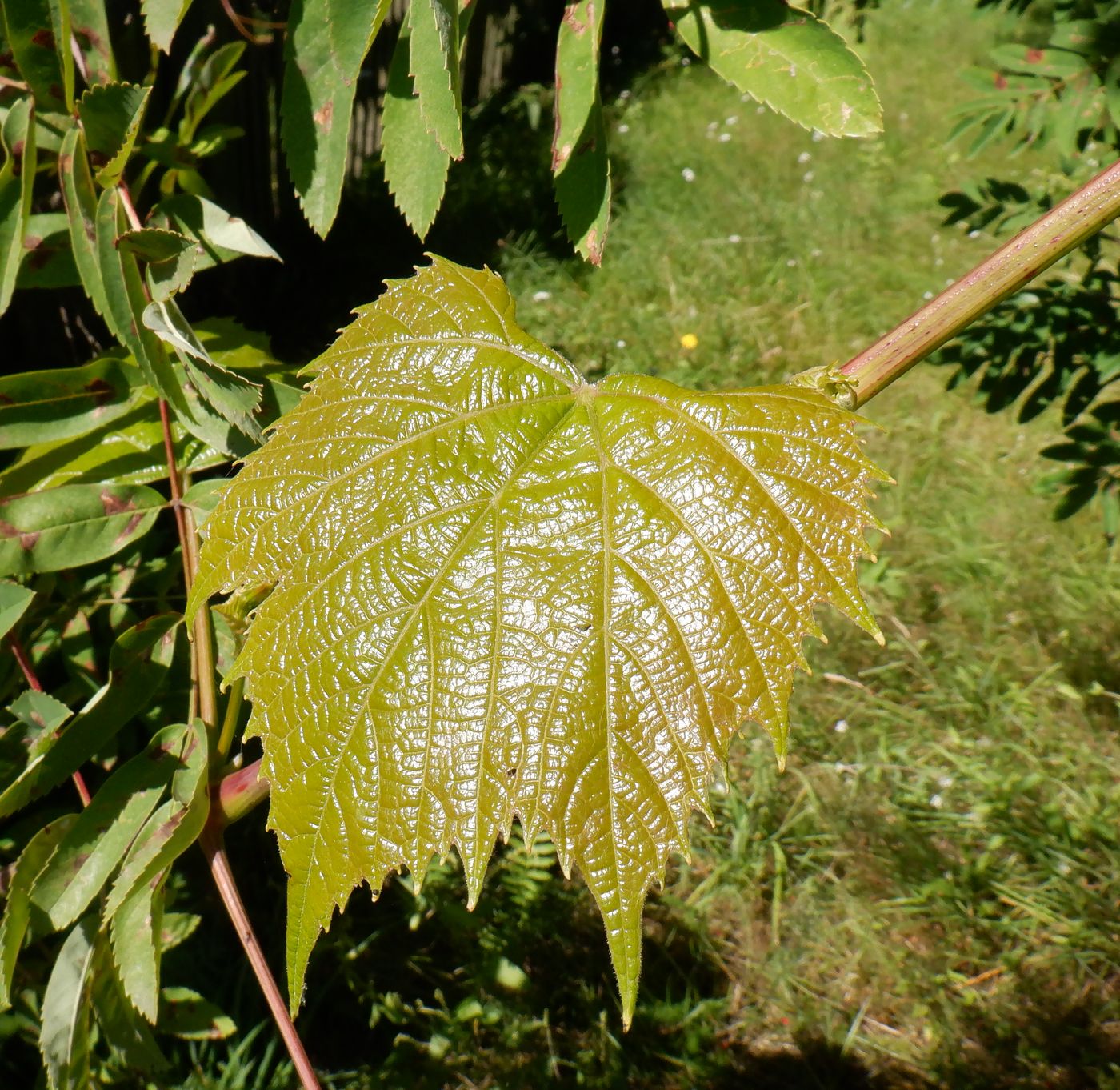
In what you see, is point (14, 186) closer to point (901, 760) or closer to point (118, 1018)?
point (118, 1018)

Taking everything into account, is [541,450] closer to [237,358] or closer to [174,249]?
[174,249]

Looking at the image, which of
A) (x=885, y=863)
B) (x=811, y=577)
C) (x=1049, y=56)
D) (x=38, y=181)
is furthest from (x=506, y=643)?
(x=885, y=863)

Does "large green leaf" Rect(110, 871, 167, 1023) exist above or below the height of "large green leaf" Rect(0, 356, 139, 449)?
Result: below

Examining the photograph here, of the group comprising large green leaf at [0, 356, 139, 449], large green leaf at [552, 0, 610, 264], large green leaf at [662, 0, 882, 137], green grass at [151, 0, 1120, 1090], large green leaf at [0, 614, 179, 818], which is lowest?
green grass at [151, 0, 1120, 1090]

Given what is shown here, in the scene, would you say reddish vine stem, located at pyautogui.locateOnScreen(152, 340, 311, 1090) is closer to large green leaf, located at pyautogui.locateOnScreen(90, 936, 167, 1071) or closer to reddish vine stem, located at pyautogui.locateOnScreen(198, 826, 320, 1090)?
reddish vine stem, located at pyautogui.locateOnScreen(198, 826, 320, 1090)

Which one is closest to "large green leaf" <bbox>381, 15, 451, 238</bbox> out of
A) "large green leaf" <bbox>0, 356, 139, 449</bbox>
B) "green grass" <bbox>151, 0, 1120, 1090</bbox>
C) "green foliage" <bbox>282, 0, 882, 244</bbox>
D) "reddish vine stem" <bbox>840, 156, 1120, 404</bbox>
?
"green foliage" <bbox>282, 0, 882, 244</bbox>

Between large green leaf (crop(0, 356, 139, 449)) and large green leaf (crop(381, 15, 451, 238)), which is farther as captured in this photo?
large green leaf (crop(0, 356, 139, 449))
